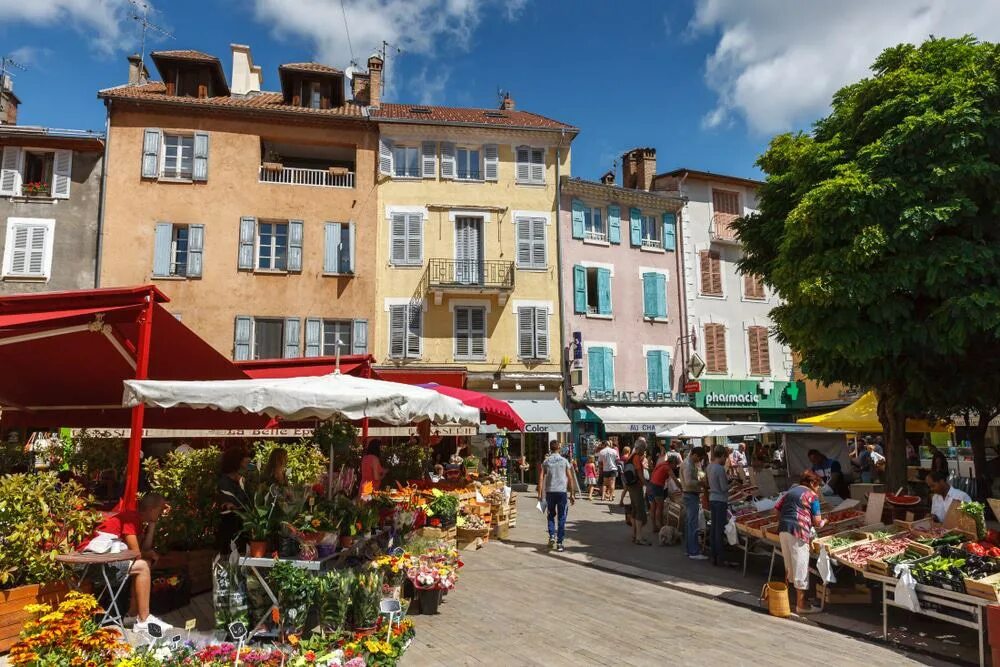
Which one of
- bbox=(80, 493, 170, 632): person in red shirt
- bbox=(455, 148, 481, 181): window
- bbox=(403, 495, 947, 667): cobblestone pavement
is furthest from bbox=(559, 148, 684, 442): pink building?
bbox=(80, 493, 170, 632): person in red shirt

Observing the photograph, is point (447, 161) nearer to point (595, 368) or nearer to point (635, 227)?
point (635, 227)

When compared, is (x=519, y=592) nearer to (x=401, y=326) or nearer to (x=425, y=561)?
(x=425, y=561)


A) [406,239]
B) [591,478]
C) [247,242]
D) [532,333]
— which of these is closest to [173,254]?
[247,242]

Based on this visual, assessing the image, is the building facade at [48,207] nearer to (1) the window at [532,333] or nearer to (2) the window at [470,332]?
(2) the window at [470,332]

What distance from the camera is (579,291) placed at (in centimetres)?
2416

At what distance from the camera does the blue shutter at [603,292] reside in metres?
24.7

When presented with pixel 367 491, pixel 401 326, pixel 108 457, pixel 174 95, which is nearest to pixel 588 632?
pixel 367 491

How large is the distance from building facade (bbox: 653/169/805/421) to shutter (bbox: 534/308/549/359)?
603 cm

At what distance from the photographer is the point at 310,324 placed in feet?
70.3

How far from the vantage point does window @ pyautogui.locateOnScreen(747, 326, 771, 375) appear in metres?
27.0

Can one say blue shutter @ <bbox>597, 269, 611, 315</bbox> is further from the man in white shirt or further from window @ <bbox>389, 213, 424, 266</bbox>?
the man in white shirt

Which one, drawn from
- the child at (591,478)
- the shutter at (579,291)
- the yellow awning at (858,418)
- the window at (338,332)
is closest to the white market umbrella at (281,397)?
the yellow awning at (858,418)

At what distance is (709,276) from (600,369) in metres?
6.39

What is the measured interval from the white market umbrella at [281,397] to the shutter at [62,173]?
18.4 metres
